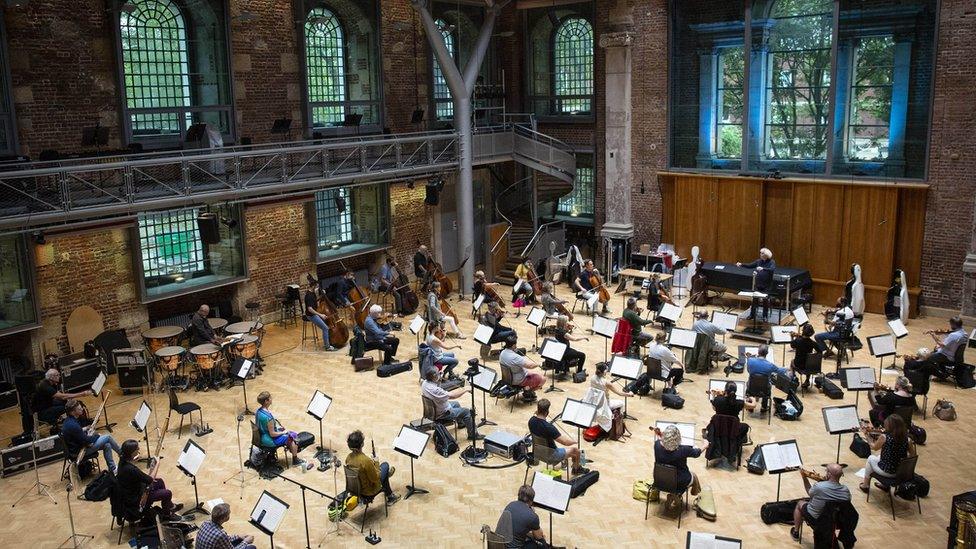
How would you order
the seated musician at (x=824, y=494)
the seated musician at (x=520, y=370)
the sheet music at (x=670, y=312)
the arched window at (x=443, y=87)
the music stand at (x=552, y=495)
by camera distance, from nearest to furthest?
the music stand at (x=552, y=495), the seated musician at (x=824, y=494), the seated musician at (x=520, y=370), the sheet music at (x=670, y=312), the arched window at (x=443, y=87)

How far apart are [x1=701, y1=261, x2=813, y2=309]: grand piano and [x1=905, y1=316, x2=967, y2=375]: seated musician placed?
4.82 metres

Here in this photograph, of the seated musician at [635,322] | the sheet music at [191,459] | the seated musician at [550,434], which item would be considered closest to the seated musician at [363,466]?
the sheet music at [191,459]

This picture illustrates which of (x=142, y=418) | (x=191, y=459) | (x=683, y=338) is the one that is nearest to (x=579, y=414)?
(x=683, y=338)

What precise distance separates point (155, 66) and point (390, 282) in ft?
25.0

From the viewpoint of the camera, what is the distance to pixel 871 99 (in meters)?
20.6

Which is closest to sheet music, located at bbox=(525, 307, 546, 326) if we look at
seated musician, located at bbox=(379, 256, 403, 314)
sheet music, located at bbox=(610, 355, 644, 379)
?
sheet music, located at bbox=(610, 355, 644, 379)

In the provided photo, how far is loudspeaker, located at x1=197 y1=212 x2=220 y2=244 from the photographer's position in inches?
658

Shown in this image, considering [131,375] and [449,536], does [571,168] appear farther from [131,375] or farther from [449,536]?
[449,536]

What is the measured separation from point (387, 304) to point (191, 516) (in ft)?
37.8

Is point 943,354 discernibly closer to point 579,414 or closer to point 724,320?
point 724,320

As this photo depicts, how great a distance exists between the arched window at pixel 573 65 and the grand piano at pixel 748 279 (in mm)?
7513

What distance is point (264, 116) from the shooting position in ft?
66.9

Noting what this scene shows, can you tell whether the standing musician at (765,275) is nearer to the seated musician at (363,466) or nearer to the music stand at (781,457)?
the music stand at (781,457)

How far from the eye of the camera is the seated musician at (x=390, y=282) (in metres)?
21.8
